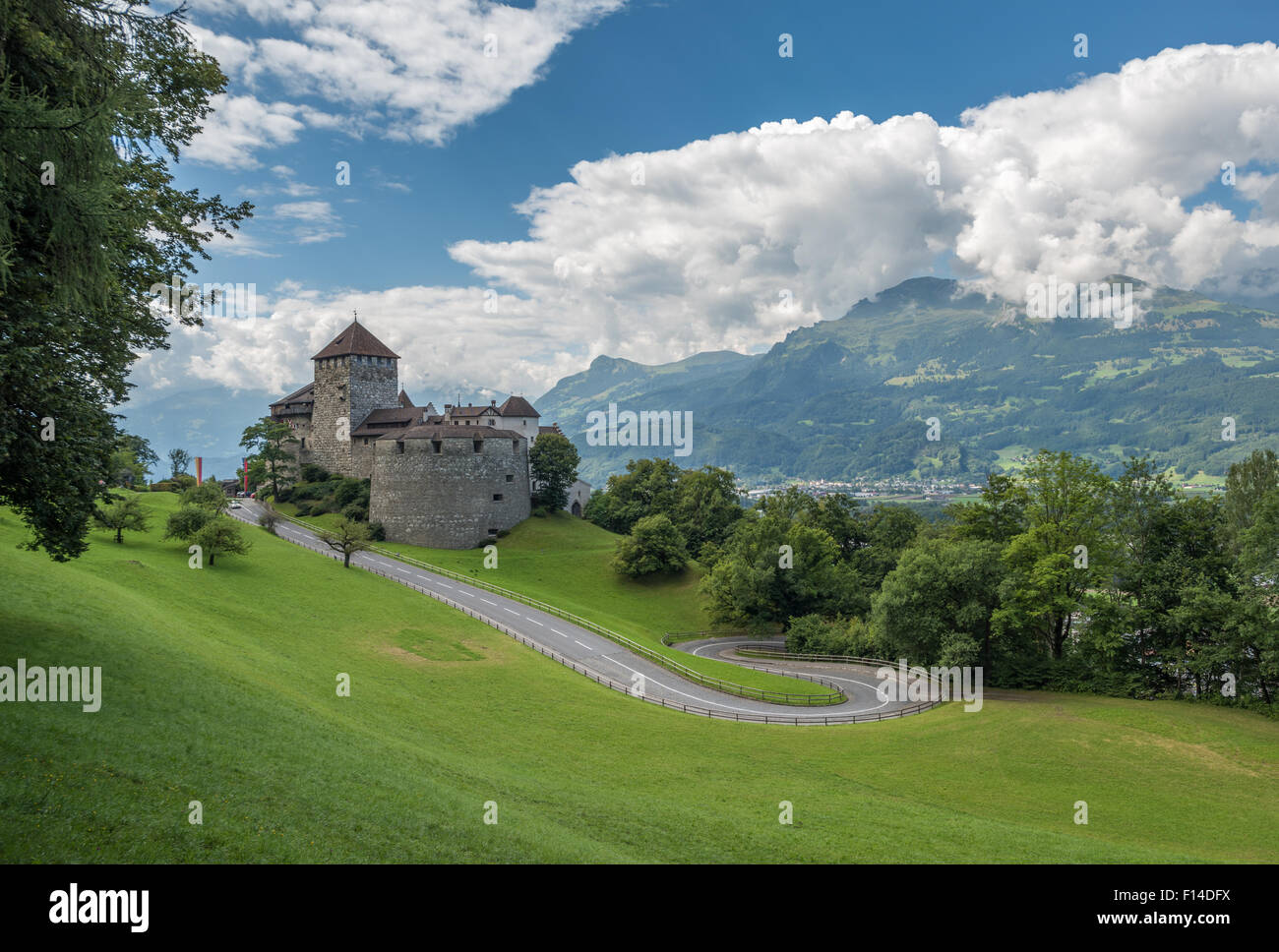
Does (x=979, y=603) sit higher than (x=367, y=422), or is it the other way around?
(x=367, y=422)

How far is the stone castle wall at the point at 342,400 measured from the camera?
8619 centimetres

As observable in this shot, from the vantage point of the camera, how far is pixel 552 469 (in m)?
85.8

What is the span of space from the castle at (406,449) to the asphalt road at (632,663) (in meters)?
9.68

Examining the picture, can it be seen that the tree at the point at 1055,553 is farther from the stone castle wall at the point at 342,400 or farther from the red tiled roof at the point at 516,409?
the stone castle wall at the point at 342,400

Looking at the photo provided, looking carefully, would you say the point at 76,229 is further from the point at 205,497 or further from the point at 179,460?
the point at 179,460

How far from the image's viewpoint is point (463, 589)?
187 ft

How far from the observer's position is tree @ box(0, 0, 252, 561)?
32.4ft

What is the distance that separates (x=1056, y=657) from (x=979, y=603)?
20.2 ft

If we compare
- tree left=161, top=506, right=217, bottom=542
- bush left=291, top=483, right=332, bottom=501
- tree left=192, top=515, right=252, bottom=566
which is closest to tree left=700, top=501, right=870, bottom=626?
tree left=192, top=515, right=252, bottom=566

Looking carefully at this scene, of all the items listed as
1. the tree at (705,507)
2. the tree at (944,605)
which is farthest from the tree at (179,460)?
the tree at (944,605)

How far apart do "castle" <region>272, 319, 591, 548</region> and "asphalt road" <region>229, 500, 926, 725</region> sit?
9.68m

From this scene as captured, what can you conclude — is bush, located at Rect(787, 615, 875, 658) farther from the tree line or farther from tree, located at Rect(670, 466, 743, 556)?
tree, located at Rect(670, 466, 743, 556)

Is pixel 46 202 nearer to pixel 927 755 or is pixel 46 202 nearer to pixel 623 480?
pixel 927 755
